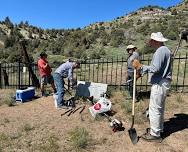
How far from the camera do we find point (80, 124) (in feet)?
33.9

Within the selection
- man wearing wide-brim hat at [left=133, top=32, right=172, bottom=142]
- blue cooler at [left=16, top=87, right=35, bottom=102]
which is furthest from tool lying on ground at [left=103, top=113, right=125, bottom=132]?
blue cooler at [left=16, top=87, right=35, bottom=102]

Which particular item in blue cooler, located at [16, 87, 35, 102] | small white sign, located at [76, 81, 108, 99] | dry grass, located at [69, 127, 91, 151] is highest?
small white sign, located at [76, 81, 108, 99]

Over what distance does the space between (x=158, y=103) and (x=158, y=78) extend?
0.52 meters

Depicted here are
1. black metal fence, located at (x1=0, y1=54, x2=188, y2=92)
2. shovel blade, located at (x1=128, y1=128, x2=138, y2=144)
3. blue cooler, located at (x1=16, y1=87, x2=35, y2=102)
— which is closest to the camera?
shovel blade, located at (x1=128, y1=128, x2=138, y2=144)

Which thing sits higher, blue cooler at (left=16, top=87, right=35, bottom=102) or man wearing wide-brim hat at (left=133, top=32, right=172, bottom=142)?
man wearing wide-brim hat at (left=133, top=32, right=172, bottom=142)

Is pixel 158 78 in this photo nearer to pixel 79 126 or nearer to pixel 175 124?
pixel 175 124

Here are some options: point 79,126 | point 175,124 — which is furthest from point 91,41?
point 175,124

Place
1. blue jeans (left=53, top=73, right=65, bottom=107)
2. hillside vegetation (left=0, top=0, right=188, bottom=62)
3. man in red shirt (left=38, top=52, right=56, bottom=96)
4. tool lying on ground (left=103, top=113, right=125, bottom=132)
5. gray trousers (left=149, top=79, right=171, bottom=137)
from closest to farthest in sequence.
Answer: gray trousers (left=149, top=79, right=171, bottom=137), tool lying on ground (left=103, top=113, right=125, bottom=132), blue jeans (left=53, top=73, right=65, bottom=107), man in red shirt (left=38, top=52, right=56, bottom=96), hillside vegetation (left=0, top=0, right=188, bottom=62)

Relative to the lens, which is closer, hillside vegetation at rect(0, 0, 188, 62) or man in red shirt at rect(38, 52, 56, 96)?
man in red shirt at rect(38, 52, 56, 96)

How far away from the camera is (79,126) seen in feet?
33.4

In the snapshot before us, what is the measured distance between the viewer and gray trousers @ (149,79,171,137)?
28.6 ft

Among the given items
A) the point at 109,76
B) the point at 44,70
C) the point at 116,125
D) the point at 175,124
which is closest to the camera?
the point at 116,125

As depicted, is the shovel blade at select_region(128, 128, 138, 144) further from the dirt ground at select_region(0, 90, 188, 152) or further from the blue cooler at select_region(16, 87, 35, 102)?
the blue cooler at select_region(16, 87, 35, 102)

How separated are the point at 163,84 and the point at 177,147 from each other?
138 centimetres
